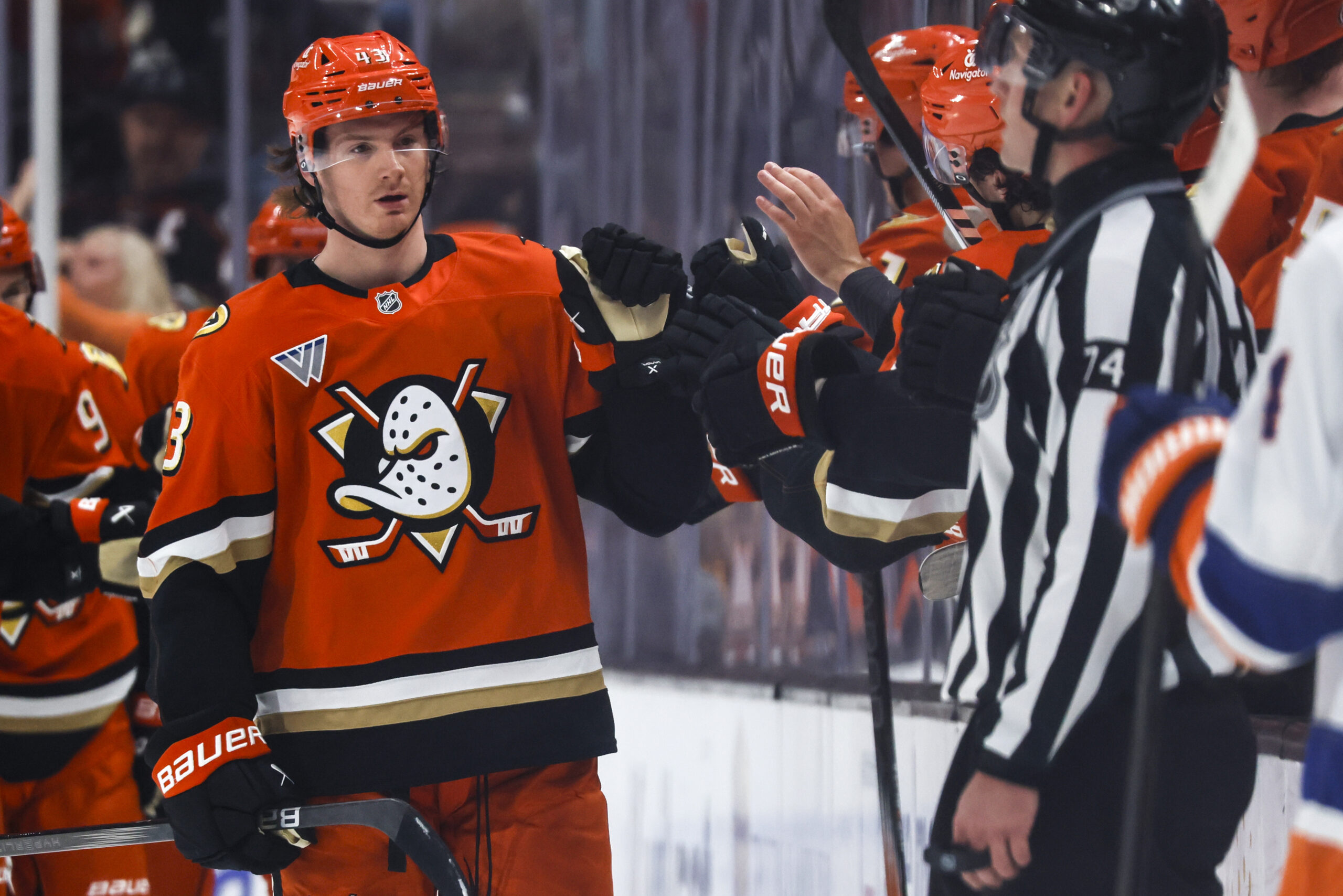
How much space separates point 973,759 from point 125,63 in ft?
28.4

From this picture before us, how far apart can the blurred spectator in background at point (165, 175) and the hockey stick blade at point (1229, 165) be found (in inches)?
315

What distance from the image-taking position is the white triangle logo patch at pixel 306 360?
6.25ft

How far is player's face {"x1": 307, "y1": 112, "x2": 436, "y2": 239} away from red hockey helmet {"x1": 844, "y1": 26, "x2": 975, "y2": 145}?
1.01 meters

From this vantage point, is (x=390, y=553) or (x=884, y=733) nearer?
(x=390, y=553)

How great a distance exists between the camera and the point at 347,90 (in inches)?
77.7

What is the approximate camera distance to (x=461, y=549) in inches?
75.5

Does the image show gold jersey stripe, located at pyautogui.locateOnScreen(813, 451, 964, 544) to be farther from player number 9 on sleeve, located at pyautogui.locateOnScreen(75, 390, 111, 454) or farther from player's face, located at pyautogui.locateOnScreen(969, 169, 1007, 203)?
player number 9 on sleeve, located at pyautogui.locateOnScreen(75, 390, 111, 454)

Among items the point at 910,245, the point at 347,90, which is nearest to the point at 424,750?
the point at 347,90

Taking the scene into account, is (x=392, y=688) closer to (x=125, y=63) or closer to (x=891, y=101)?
(x=891, y=101)

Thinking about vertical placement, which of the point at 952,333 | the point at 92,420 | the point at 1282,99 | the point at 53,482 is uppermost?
the point at 1282,99

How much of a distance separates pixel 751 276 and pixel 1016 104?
82 cm

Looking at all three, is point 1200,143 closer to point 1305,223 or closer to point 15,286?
point 1305,223

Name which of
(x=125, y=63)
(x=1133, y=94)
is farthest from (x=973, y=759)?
(x=125, y=63)

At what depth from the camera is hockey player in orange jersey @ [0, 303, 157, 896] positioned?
2.53 m
